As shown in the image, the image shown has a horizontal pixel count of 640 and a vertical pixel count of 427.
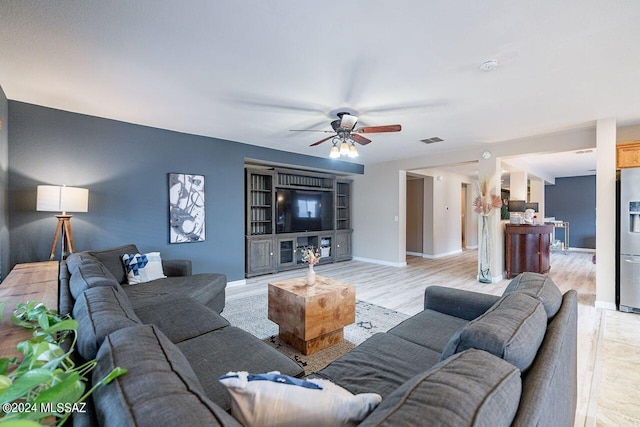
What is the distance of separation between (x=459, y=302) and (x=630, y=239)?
305 cm

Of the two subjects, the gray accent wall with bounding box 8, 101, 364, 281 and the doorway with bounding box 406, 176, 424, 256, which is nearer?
the gray accent wall with bounding box 8, 101, 364, 281

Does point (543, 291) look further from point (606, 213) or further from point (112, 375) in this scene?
point (606, 213)

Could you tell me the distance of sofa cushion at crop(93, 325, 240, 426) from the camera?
61 cm

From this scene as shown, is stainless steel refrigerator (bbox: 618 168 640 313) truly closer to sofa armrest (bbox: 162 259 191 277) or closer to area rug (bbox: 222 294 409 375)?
area rug (bbox: 222 294 409 375)

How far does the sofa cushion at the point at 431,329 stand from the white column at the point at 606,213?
306cm

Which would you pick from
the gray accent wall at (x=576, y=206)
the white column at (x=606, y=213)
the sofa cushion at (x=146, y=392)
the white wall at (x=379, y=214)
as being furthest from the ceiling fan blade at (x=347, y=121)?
the gray accent wall at (x=576, y=206)

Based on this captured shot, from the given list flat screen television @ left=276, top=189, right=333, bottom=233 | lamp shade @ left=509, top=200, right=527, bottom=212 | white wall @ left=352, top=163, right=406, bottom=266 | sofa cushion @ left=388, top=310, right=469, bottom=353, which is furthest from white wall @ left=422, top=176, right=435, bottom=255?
sofa cushion @ left=388, top=310, right=469, bottom=353

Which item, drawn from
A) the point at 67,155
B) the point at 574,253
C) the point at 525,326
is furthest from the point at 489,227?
the point at 67,155

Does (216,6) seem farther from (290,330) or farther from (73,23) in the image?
(290,330)

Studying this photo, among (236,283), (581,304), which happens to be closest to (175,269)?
(236,283)

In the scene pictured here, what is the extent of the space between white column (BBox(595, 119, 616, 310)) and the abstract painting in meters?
5.54

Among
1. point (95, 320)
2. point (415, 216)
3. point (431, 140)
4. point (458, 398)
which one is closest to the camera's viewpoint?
point (458, 398)

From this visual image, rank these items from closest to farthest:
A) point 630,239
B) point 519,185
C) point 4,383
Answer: point 4,383, point 630,239, point 519,185

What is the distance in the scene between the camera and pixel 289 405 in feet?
2.52
